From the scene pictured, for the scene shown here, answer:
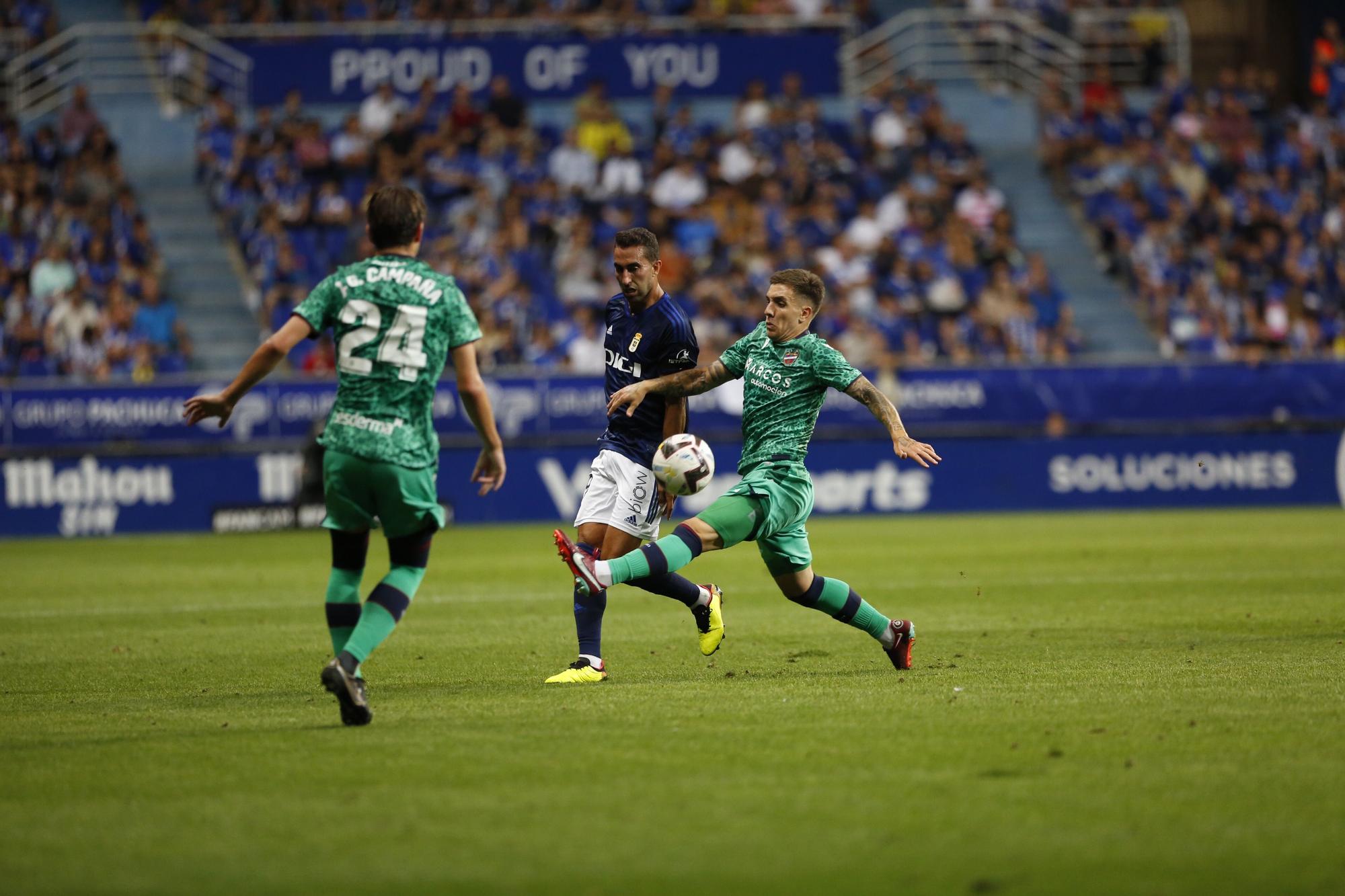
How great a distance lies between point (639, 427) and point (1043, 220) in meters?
21.7

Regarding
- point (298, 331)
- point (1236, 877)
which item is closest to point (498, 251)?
point (298, 331)

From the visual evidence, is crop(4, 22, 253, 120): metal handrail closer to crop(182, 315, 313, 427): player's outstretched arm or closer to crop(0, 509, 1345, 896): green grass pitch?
crop(0, 509, 1345, 896): green grass pitch

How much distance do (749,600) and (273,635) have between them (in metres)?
3.90

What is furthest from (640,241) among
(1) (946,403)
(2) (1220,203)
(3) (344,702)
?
(2) (1220,203)

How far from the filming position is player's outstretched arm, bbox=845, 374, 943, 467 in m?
7.93

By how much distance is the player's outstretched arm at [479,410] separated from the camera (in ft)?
21.8

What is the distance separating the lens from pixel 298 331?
21.3ft

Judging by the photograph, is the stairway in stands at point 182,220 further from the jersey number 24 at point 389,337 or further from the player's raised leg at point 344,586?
the jersey number 24 at point 389,337

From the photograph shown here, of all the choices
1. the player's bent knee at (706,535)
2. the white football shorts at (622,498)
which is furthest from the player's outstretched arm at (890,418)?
the white football shorts at (622,498)

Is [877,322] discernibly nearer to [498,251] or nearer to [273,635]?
[498,251]

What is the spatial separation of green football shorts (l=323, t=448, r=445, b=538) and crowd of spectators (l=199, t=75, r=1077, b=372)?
54.0 ft

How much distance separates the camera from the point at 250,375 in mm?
6469

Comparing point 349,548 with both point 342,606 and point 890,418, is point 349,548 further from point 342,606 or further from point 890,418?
point 890,418

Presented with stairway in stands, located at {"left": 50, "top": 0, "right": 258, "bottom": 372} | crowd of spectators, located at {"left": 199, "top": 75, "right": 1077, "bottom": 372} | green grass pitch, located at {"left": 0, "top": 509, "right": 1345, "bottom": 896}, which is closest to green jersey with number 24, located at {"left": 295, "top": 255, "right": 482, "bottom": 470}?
green grass pitch, located at {"left": 0, "top": 509, "right": 1345, "bottom": 896}
